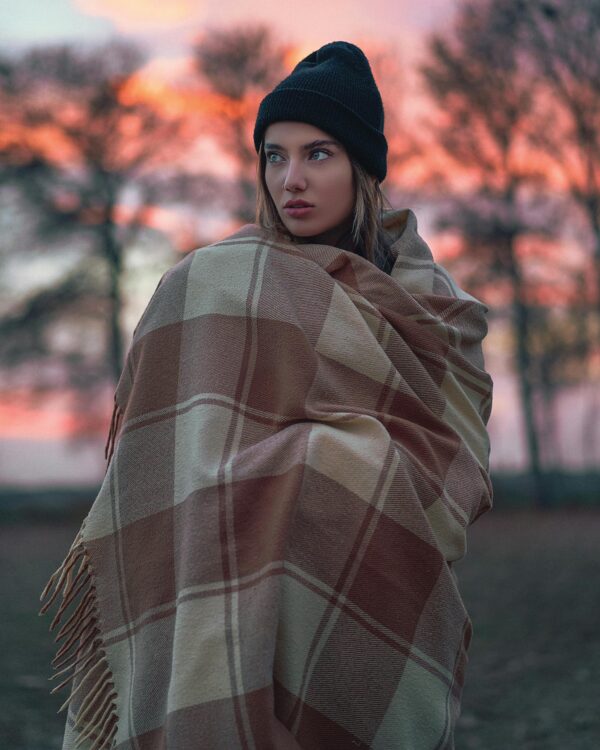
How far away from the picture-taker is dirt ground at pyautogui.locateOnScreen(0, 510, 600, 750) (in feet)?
18.2

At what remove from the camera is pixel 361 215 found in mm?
2785

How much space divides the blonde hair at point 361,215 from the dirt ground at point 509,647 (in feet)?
11.4

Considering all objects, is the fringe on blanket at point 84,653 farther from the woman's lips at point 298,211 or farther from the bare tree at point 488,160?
the bare tree at point 488,160

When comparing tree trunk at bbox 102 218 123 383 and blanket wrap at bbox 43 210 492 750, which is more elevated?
blanket wrap at bbox 43 210 492 750

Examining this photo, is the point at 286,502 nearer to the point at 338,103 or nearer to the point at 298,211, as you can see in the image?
the point at 298,211

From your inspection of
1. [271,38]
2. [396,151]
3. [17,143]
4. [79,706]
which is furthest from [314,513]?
[17,143]

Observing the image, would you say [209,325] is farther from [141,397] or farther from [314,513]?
[314,513]

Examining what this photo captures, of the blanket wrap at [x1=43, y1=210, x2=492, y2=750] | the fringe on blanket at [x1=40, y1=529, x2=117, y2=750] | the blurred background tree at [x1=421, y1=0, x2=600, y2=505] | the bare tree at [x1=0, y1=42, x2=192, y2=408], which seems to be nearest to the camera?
the blanket wrap at [x1=43, y1=210, x2=492, y2=750]

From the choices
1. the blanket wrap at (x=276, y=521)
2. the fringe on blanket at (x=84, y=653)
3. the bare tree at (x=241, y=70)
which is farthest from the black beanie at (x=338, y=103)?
the bare tree at (x=241, y=70)

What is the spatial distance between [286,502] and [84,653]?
2.36 ft

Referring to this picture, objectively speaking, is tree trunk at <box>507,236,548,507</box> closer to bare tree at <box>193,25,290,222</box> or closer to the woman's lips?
bare tree at <box>193,25,290,222</box>

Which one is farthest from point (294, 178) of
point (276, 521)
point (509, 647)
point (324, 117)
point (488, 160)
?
point (488, 160)

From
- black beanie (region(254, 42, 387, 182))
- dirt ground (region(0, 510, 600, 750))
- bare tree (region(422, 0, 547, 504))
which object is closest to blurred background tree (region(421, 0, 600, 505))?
bare tree (region(422, 0, 547, 504))

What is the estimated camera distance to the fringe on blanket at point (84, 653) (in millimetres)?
2473
